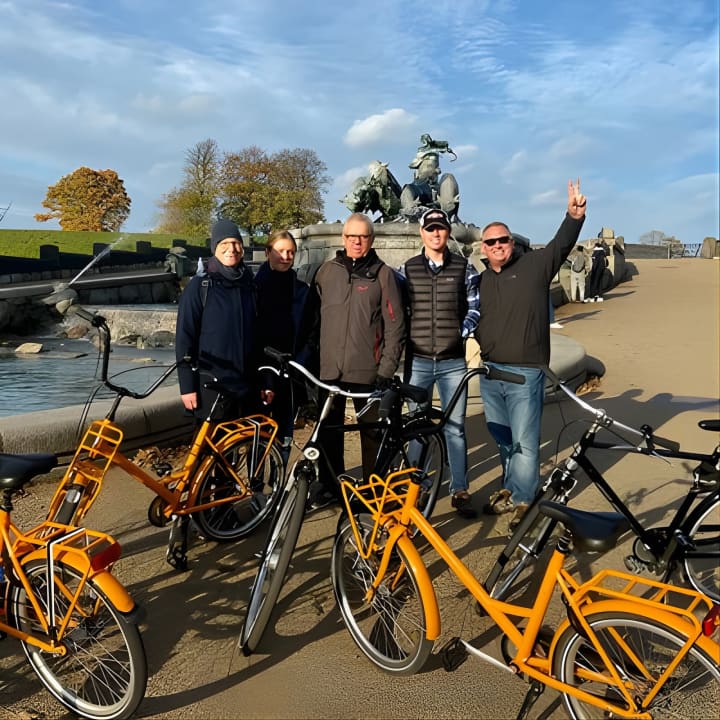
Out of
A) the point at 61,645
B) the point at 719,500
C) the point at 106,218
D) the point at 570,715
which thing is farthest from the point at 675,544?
the point at 106,218

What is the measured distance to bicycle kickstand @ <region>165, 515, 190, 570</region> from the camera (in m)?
3.71

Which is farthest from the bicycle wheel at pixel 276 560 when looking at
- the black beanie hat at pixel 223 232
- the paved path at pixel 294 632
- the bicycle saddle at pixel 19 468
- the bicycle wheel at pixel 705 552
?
the bicycle wheel at pixel 705 552

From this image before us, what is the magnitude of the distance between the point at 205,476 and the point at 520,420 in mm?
2039

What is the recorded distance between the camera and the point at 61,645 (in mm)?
2576

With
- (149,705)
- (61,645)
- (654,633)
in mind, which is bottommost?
(149,705)

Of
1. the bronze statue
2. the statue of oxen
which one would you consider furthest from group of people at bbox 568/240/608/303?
the statue of oxen

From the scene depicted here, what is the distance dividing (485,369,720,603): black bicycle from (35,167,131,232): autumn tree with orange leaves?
188 ft

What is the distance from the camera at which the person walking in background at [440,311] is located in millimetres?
4414

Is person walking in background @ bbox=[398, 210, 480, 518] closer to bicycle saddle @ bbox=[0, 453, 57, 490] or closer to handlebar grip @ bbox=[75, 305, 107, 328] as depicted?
handlebar grip @ bbox=[75, 305, 107, 328]

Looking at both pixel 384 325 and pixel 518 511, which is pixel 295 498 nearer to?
pixel 384 325

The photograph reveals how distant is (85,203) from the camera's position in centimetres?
5684

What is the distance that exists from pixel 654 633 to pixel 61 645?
2.19 m

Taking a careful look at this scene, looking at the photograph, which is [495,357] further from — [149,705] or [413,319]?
[149,705]

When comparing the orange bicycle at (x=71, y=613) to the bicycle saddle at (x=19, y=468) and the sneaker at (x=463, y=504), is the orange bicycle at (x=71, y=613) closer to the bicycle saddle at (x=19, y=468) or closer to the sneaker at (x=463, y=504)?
the bicycle saddle at (x=19, y=468)
